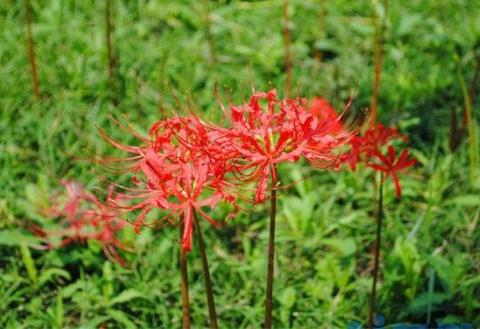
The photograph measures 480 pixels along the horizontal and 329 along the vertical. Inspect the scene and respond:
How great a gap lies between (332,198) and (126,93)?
1.01m

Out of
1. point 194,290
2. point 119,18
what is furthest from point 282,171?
point 119,18

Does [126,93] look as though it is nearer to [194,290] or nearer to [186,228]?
[194,290]

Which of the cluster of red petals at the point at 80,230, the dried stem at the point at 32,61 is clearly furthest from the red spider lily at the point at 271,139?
the dried stem at the point at 32,61

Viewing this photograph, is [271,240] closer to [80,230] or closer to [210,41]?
[80,230]

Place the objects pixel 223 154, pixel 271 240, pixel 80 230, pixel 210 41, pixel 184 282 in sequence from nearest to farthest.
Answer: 1. pixel 223 154
2. pixel 271 240
3. pixel 184 282
4. pixel 80 230
5. pixel 210 41

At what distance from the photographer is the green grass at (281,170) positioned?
95.3 inches

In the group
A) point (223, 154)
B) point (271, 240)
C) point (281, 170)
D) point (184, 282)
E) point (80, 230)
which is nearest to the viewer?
point (223, 154)

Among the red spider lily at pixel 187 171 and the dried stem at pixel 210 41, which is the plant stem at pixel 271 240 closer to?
the red spider lily at pixel 187 171

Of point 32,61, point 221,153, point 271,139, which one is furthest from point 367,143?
point 32,61

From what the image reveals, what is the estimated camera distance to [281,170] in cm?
297

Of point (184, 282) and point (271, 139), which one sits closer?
point (271, 139)

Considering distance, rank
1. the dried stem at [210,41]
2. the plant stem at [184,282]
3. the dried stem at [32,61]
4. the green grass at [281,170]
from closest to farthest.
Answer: the plant stem at [184,282] < the green grass at [281,170] < the dried stem at [32,61] < the dried stem at [210,41]

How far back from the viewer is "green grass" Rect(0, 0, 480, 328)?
7.95ft

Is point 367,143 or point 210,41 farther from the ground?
point 210,41
